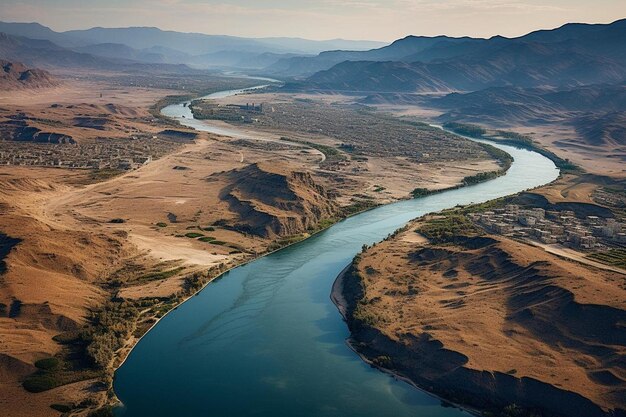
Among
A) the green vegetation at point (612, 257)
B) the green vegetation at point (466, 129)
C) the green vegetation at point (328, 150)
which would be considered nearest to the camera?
the green vegetation at point (612, 257)

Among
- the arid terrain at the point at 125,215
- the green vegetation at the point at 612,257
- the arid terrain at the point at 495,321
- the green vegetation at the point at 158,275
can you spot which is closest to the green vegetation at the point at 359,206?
the arid terrain at the point at 125,215

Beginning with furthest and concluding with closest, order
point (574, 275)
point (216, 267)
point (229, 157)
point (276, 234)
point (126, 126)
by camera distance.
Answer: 1. point (126, 126)
2. point (229, 157)
3. point (276, 234)
4. point (216, 267)
5. point (574, 275)

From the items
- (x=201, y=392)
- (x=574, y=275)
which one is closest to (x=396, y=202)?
(x=574, y=275)

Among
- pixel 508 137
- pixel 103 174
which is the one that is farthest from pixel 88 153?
pixel 508 137

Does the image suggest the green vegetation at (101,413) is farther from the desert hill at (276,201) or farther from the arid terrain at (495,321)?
the desert hill at (276,201)

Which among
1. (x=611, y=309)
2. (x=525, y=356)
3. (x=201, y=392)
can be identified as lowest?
(x=201, y=392)

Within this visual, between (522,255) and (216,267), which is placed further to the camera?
(216,267)

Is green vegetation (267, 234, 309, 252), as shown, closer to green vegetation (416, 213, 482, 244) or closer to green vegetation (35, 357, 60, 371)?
green vegetation (416, 213, 482, 244)

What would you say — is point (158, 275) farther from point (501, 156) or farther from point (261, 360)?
point (501, 156)

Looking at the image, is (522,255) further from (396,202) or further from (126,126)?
(126,126)
